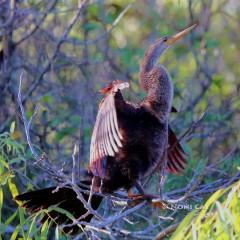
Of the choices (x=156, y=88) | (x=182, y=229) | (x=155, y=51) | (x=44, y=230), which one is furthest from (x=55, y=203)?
(x=182, y=229)

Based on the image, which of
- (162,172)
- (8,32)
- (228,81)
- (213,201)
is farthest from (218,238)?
(228,81)

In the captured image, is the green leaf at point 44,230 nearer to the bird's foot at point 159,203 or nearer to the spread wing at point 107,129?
the spread wing at point 107,129

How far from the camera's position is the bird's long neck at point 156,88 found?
4410 mm

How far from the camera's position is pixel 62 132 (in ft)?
20.2

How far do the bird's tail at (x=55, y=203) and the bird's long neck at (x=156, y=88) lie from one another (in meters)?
0.46

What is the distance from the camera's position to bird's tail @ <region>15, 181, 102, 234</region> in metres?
4.27

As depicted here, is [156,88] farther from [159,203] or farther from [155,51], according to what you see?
[159,203]

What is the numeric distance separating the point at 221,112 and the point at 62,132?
44.8 inches

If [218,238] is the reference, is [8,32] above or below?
above

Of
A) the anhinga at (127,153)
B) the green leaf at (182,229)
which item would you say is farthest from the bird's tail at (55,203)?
the green leaf at (182,229)

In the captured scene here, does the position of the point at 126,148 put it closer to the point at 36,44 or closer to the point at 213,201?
the point at 213,201

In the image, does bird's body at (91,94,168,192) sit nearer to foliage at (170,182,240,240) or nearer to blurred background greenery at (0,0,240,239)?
blurred background greenery at (0,0,240,239)

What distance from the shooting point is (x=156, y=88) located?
4523mm

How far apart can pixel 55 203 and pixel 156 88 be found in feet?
2.35
